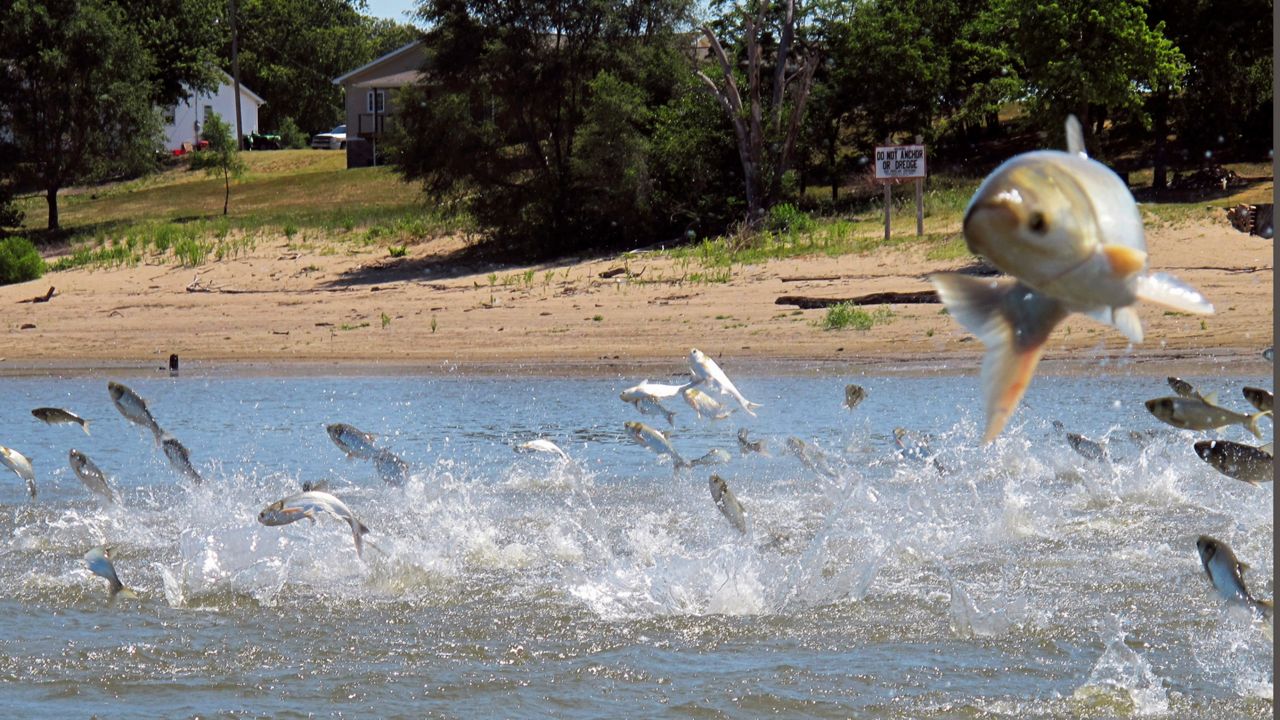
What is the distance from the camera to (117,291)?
24109mm

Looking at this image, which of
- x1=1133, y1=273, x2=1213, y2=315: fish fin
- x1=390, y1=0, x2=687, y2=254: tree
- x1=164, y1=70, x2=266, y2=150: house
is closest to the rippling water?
x1=1133, y1=273, x2=1213, y2=315: fish fin

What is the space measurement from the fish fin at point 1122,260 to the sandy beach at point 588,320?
14.4 m

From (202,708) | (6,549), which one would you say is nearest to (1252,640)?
(202,708)

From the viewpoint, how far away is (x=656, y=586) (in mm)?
7113

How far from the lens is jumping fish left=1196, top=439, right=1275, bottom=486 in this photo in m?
4.98

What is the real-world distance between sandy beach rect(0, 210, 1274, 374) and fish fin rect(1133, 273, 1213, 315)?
1429 centimetres

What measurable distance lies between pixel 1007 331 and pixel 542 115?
2848 centimetres

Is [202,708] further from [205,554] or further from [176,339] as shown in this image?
[176,339]

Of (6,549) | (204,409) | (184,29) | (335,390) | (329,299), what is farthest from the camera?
(184,29)

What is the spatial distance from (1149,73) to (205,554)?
68.4 ft

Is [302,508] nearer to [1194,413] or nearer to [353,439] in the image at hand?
[353,439]

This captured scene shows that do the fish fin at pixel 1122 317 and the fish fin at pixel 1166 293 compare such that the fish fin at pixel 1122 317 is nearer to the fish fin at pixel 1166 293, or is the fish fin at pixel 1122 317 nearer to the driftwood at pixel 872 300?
the fish fin at pixel 1166 293

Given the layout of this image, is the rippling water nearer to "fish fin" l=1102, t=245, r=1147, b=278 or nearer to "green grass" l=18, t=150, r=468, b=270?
"fish fin" l=1102, t=245, r=1147, b=278

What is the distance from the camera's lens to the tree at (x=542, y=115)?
2791 cm
